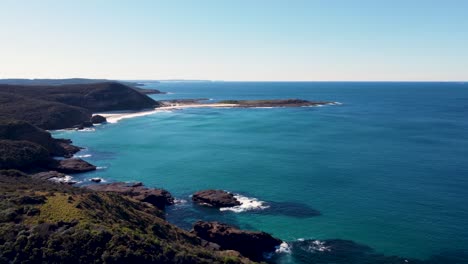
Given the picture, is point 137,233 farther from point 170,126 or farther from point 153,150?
point 170,126

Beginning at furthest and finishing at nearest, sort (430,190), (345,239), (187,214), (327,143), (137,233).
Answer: (327,143) → (430,190) → (187,214) → (345,239) → (137,233)

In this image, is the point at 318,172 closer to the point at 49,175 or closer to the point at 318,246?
the point at 318,246

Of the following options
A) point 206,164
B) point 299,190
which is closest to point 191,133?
point 206,164

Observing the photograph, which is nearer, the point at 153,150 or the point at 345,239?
the point at 345,239

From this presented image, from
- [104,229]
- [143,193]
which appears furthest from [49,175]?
[104,229]

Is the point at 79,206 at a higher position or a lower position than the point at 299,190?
higher

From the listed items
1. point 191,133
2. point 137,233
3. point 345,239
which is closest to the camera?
point 137,233
